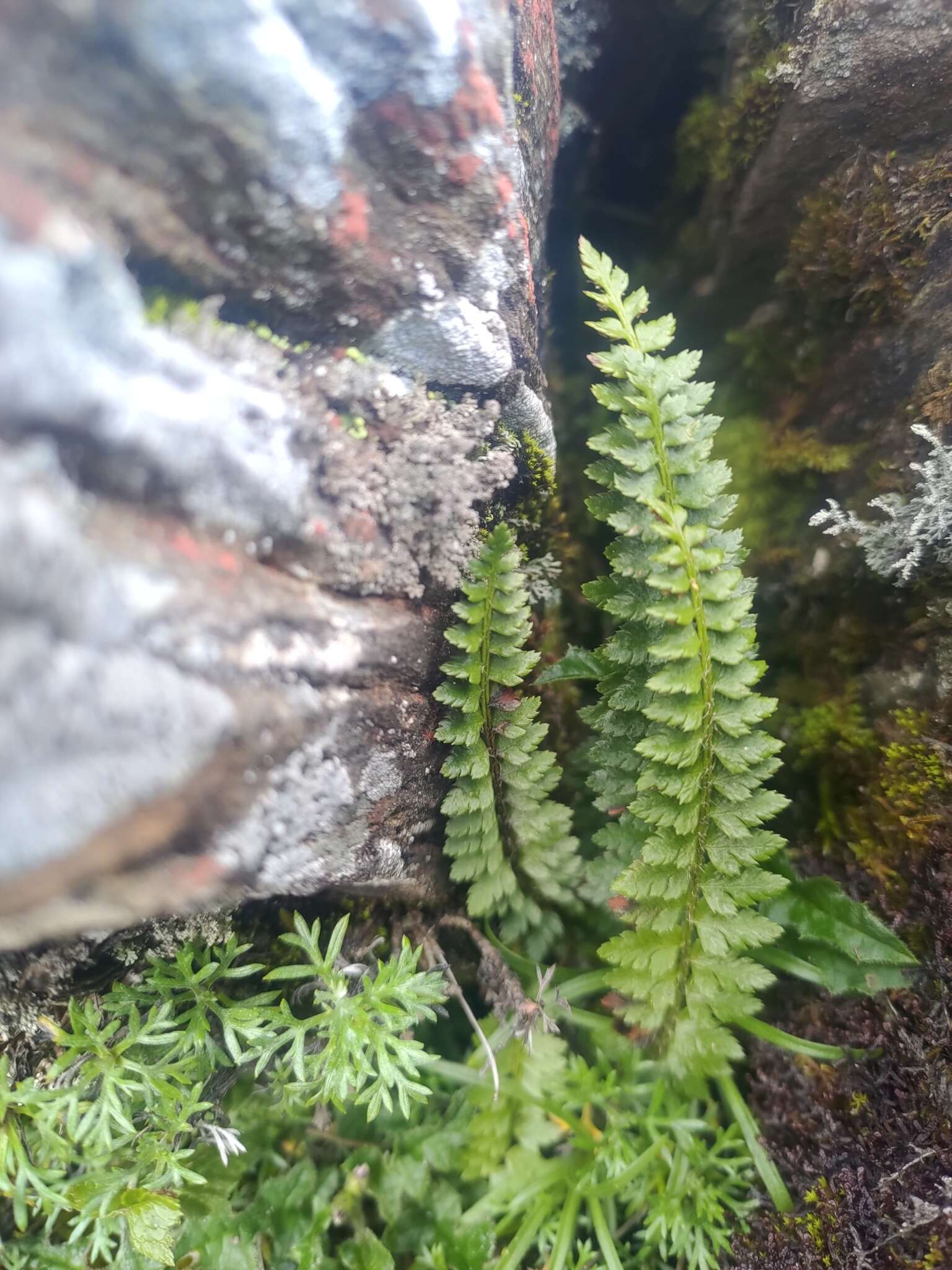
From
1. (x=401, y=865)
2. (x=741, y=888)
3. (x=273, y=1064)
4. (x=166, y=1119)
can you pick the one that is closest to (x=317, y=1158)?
(x=273, y=1064)

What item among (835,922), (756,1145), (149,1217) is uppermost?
(835,922)

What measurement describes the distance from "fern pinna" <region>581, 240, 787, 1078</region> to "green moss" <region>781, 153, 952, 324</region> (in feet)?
2.11

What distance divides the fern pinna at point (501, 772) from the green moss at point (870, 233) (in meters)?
1.19

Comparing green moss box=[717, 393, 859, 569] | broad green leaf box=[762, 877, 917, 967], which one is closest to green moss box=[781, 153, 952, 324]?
green moss box=[717, 393, 859, 569]

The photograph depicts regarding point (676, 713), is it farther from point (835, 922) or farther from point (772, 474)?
point (772, 474)

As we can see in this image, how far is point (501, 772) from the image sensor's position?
1.84 m

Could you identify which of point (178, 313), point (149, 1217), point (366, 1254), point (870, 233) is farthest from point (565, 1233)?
point (870, 233)

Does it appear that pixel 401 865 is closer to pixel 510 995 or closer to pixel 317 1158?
pixel 510 995

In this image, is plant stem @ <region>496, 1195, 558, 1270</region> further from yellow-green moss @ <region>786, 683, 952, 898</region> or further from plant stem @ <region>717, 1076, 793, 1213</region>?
yellow-green moss @ <region>786, 683, 952, 898</region>

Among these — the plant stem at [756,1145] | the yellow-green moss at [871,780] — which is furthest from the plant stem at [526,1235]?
the yellow-green moss at [871,780]

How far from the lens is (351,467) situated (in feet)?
4.75

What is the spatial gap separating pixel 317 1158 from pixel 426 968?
692mm

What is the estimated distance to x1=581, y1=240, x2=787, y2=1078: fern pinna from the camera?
1.56 metres

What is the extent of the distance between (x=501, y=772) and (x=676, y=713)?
1.50 feet
